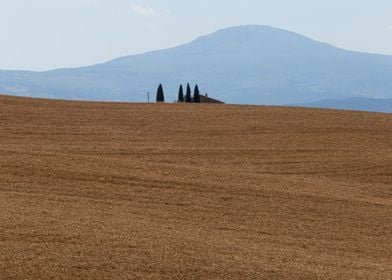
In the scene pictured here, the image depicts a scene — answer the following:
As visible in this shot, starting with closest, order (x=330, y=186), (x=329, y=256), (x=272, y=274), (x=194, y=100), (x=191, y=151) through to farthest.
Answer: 1. (x=272, y=274)
2. (x=329, y=256)
3. (x=330, y=186)
4. (x=191, y=151)
5. (x=194, y=100)

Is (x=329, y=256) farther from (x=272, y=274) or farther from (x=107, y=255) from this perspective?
(x=107, y=255)

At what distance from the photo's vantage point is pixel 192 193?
2564 centimetres

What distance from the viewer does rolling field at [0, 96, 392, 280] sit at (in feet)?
51.6

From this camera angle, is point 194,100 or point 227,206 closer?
point 227,206

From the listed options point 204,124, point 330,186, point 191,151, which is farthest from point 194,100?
point 330,186

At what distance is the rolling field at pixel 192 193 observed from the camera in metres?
15.7

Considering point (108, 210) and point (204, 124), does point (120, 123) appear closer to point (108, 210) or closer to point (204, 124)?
point (204, 124)

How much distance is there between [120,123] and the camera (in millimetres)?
44688

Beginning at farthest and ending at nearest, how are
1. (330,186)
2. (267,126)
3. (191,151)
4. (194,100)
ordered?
(194,100) → (267,126) → (191,151) → (330,186)

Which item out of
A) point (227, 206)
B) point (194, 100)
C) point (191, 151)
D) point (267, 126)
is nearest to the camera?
point (227, 206)

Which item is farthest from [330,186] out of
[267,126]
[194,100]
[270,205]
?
[194,100]

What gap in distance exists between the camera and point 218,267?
1526 cm

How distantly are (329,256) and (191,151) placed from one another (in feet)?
62.2

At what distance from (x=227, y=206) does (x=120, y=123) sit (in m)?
21.3
